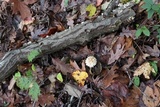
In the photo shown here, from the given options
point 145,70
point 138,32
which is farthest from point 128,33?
point 145,70

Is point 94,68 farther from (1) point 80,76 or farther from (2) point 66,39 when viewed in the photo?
(2) point 66,39

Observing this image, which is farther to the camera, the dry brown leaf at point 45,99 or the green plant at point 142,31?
the dry brown leaf at point 45,99

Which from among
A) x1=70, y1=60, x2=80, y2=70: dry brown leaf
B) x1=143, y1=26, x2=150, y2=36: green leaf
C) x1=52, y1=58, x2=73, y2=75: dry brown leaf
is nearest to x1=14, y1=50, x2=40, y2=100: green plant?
x1=52, y1=58, x2=73, y2=75: dry brown leaf

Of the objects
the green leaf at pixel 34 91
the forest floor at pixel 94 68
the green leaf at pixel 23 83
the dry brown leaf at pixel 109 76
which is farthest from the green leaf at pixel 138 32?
the green leaf at pixel 23 83

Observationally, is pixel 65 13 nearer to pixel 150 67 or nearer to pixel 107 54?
pixel 107 54

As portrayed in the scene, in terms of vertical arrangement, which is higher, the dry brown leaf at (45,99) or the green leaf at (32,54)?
the green leaf at (32,54)

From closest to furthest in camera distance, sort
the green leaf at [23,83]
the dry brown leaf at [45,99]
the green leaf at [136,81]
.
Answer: the green leaf at [136,81]
the dry brown leaf at [45,99]
the green leaf at [23,83]

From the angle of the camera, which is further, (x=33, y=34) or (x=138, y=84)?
(x=33, y=34)

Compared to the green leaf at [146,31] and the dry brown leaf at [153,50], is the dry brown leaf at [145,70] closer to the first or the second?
the dry brown leaf at [153,50]

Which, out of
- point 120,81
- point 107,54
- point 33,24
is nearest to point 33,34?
point 33,24
